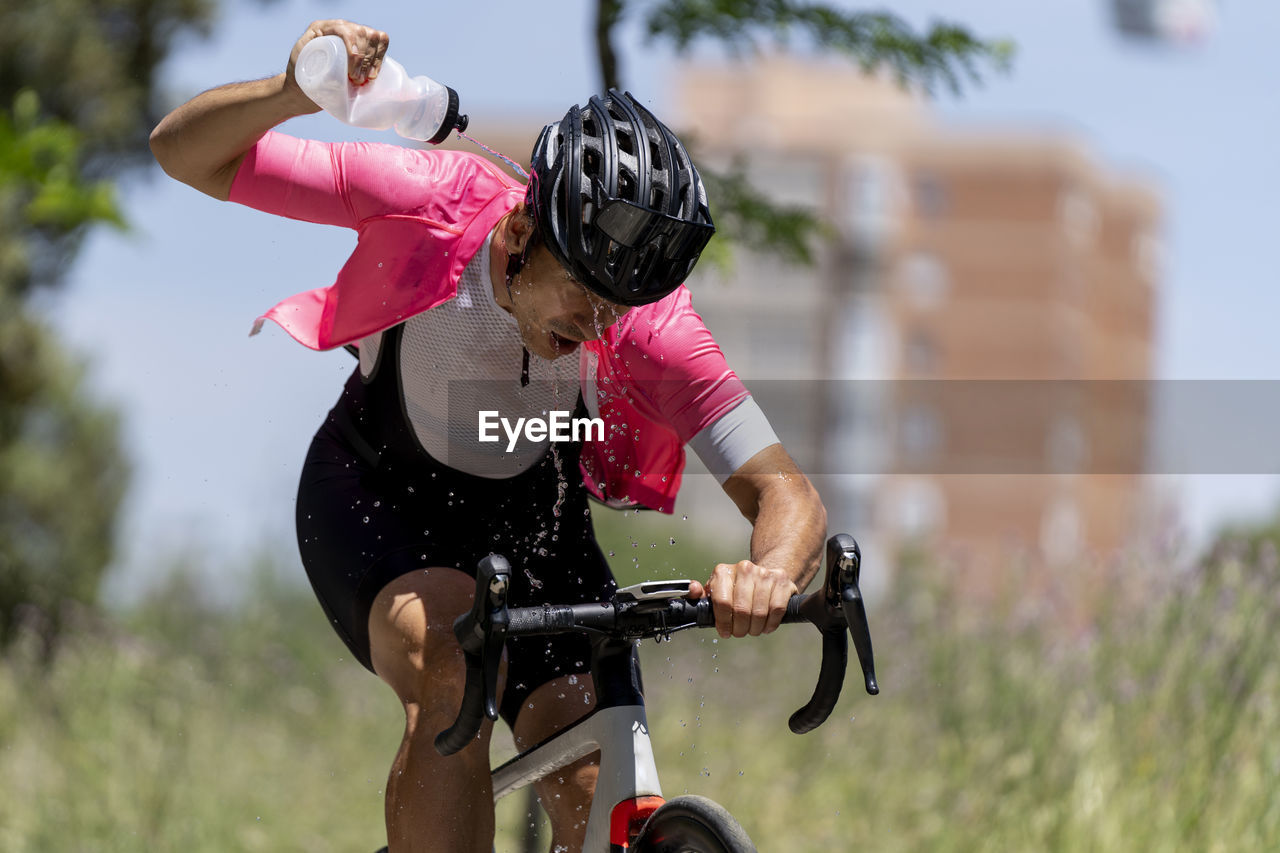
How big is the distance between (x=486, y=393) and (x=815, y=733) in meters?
4.06

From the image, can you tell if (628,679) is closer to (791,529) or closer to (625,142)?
(791,529)

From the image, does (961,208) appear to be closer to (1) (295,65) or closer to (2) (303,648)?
(2) (303,648)

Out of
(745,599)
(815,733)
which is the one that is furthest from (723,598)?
(815,733)

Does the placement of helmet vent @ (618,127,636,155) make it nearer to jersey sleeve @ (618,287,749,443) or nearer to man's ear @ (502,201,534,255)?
man's ear @ (502,201,534,255)

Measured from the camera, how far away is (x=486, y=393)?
313 cm

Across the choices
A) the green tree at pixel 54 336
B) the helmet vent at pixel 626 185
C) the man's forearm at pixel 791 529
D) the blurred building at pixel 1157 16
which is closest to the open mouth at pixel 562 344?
the helmet vent at pixel 626 185

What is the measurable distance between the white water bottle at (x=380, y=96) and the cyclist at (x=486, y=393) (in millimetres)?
37

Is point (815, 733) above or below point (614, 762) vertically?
below

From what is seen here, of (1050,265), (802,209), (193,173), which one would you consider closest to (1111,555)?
(802,209)

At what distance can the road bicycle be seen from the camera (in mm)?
2375

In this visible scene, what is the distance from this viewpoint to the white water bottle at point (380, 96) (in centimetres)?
269

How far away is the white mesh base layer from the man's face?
0.50 feet

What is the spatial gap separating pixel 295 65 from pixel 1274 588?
4285 millimetres

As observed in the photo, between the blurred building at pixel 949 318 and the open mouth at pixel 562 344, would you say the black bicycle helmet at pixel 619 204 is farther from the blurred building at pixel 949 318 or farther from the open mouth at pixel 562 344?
the blurred building at pixel 949 318
